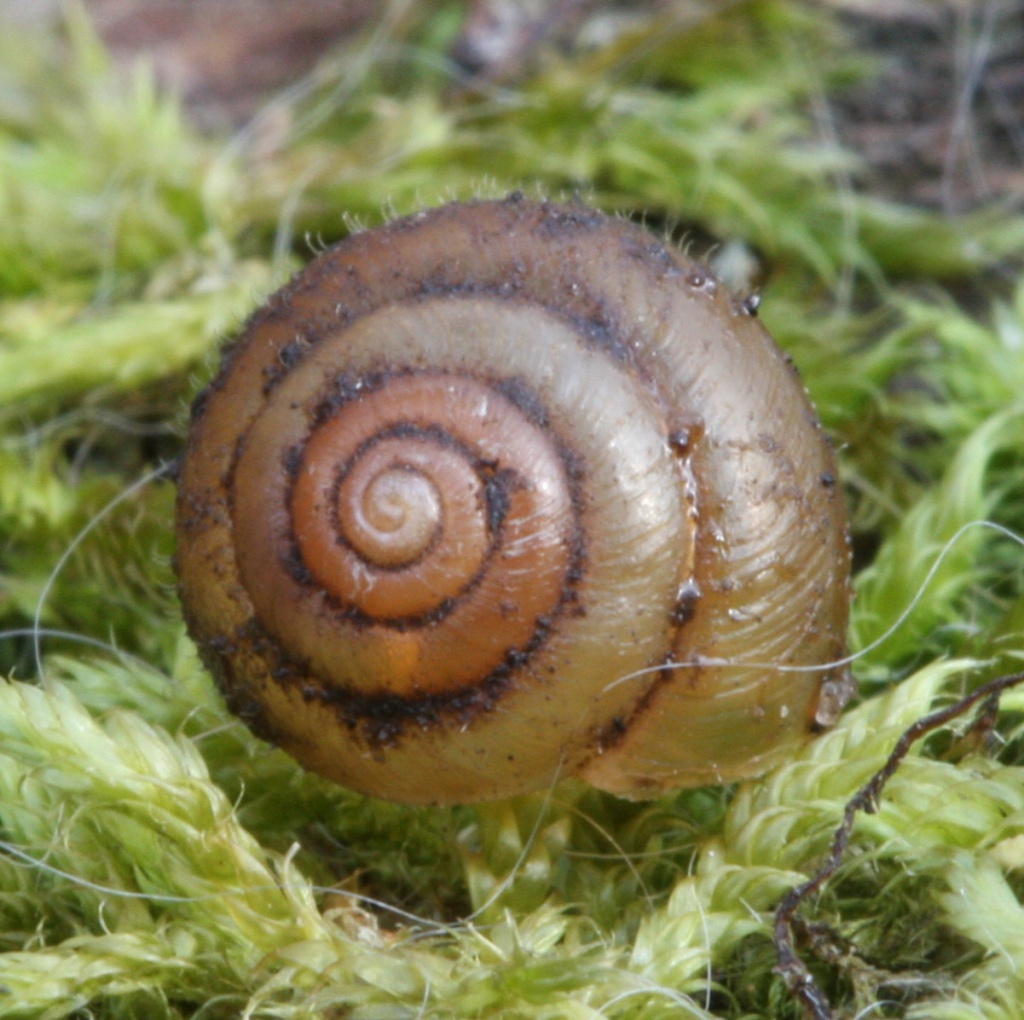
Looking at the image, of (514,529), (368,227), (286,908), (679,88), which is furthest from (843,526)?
(679,88)

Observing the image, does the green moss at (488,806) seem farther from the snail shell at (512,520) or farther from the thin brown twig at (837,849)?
the snail shell at (512,520)

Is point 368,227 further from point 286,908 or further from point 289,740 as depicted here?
point 286,908

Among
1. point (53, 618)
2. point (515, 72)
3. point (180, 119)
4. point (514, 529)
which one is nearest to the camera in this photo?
point (514, 529)

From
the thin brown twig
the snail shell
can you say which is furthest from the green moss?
the snail shell

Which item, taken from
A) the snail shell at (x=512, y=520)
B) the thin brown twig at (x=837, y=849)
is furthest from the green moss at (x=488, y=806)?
the snail shell at (x=512, y=520)

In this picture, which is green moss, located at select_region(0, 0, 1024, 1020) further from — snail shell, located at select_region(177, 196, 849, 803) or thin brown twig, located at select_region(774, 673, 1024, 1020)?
snail shell, located at select_region(177, 196, 849, 803)
